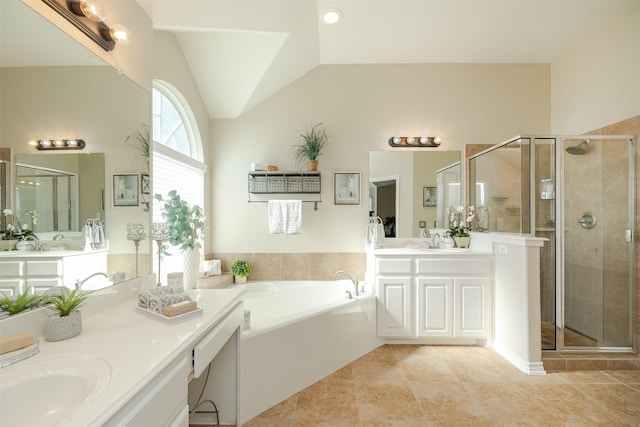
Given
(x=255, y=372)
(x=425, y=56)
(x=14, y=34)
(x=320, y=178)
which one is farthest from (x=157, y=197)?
(x=425, y=56)

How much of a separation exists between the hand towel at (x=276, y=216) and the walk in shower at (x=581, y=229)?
85.9 inches

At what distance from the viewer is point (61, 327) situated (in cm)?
96

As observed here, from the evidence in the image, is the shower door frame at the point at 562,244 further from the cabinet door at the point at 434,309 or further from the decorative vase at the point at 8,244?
the decorative vase at the point at 8,244

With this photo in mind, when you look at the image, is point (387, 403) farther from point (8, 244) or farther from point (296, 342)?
point (8, 244)

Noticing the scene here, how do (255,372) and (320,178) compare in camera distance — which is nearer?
(255,372)

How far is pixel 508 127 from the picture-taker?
307cm

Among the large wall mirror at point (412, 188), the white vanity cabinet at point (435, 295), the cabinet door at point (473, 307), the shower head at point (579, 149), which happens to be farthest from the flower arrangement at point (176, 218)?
the shower head at point (579, 149)

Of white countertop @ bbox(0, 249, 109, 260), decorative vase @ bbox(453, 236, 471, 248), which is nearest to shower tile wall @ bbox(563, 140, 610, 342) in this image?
decorative vase @ bbox(453, 236, 471, 248)

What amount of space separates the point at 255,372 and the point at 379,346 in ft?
4.32

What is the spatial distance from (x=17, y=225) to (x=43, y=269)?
0.62 ft

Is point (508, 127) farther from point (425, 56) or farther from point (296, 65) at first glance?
point (296, 65)

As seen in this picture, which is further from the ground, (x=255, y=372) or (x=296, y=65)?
(x=296, y=65)

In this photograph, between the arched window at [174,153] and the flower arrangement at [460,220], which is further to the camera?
the flower arrangement at [460,220]

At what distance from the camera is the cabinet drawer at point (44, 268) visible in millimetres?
1004
